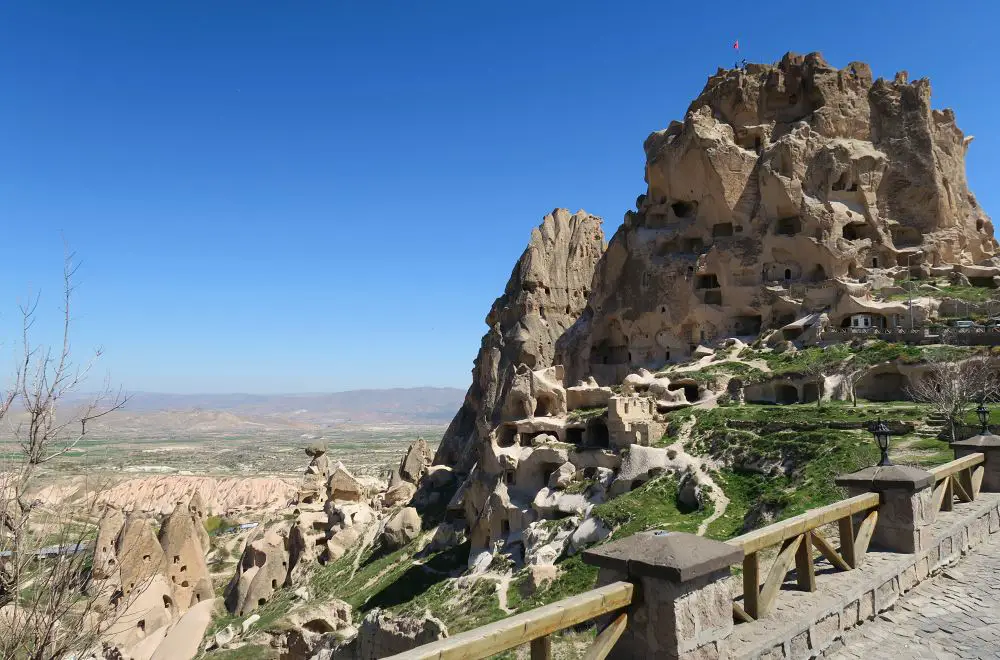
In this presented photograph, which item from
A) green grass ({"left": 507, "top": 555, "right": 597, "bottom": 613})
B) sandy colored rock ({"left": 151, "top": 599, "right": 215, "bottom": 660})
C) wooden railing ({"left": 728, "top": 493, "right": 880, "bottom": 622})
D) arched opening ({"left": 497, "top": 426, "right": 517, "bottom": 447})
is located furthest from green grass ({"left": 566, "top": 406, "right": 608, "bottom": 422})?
wooden railing ({"left": 728, "top": 493, "right": 880, "bottom": 622})

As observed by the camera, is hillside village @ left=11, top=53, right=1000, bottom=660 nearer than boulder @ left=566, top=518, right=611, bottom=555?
No

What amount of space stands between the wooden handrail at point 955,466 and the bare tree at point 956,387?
1274 cm

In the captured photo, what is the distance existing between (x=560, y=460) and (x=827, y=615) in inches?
1234

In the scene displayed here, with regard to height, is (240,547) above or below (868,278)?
below

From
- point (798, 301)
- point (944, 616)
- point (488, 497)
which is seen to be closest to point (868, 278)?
point (798, 301)

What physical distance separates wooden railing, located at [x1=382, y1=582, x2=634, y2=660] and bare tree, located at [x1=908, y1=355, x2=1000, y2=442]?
22694mm

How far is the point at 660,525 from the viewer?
82.6ft

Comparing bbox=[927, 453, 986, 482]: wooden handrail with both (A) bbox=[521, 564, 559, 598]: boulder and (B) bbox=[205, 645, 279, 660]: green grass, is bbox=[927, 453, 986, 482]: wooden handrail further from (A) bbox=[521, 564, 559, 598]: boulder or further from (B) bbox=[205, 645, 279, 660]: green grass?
(B) bbox=[205, 645, 279, 660]: green grass

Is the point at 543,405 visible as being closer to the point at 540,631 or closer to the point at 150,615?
the point at 150,615

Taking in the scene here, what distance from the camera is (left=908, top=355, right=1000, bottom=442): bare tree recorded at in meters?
24.8

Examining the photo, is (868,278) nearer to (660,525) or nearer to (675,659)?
(660,525)

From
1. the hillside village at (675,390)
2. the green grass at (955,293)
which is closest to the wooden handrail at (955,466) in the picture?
the hillside village at (675,390)

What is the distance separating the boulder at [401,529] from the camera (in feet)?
147

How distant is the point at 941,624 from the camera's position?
724 cm
